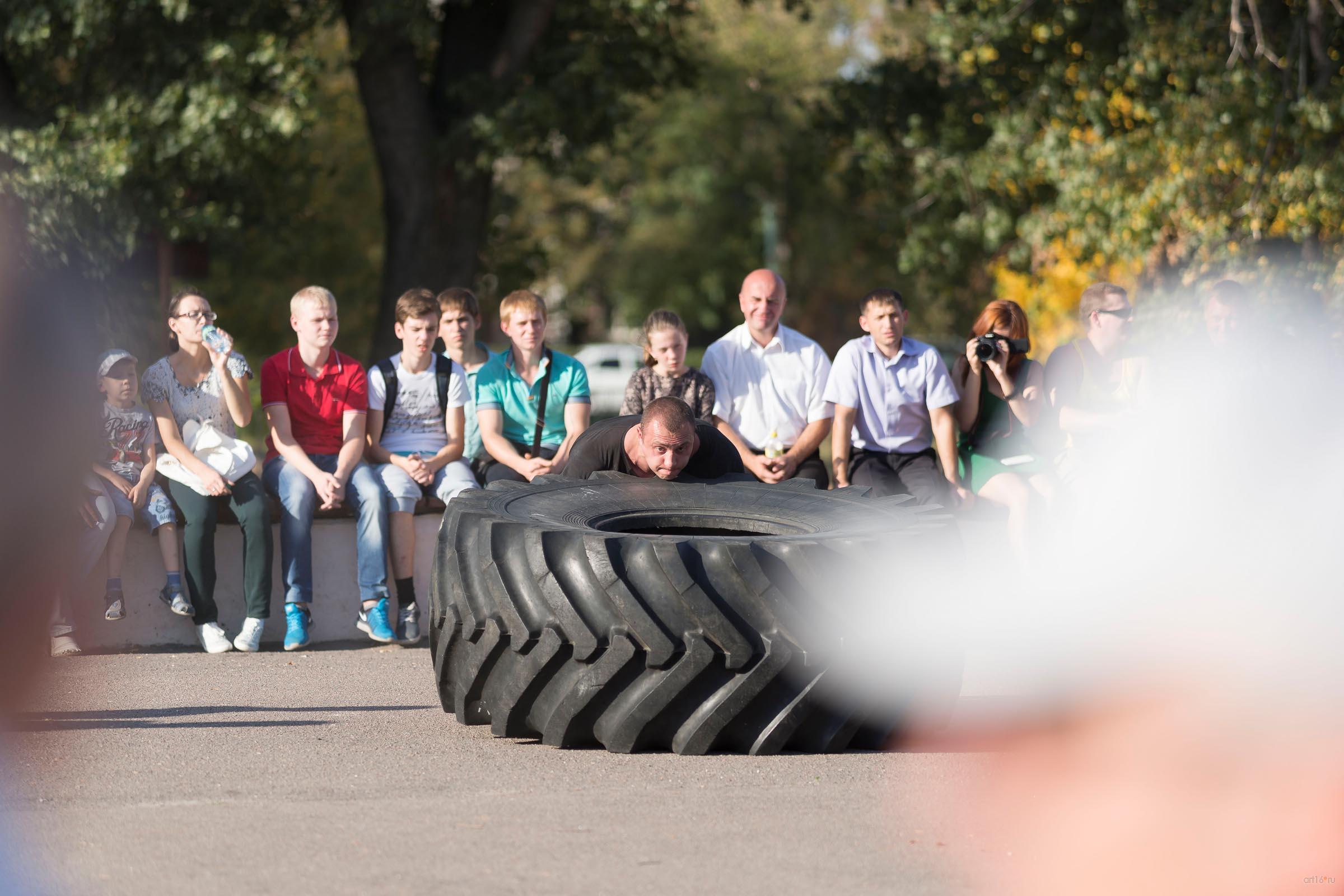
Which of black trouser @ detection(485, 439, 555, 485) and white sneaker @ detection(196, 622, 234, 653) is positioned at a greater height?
black trouser @ detection(485, 439, 555, 485)

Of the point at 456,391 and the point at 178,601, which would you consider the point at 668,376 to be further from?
the point at 178,601

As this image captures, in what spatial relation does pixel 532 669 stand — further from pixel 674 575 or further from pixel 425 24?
pixel 425 24

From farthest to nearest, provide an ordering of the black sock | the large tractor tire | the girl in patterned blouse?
the girl in patterned blouse
the black sock
the large tractor tire

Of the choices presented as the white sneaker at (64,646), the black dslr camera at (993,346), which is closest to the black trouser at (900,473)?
the black dslr camera at (993,346)

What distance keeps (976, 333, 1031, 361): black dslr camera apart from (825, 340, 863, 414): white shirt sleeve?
0.67 metres

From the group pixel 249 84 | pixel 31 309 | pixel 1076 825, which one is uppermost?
pixel 249 84

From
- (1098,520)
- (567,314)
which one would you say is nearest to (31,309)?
(1098,520)

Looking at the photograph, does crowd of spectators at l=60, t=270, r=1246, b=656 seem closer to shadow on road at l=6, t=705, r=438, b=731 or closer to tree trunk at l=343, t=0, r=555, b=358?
shadow on road at l=6, t=705, r=438, b=731

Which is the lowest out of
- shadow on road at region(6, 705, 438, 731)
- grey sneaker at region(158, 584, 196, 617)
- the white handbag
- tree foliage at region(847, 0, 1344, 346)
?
shadow on road at region(6, 705, 438, 731)

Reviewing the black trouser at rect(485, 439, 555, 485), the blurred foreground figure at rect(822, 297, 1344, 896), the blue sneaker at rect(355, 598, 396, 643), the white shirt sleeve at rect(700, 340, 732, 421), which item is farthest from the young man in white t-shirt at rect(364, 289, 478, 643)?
the blurred foreground figure at rect(822, 297, 1344, 896)

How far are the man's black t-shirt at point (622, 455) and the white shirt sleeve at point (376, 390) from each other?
5.89 feet

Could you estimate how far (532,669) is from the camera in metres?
5.61

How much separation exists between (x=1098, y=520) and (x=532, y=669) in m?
4.35

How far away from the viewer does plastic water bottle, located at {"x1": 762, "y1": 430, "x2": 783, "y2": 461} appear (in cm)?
888
